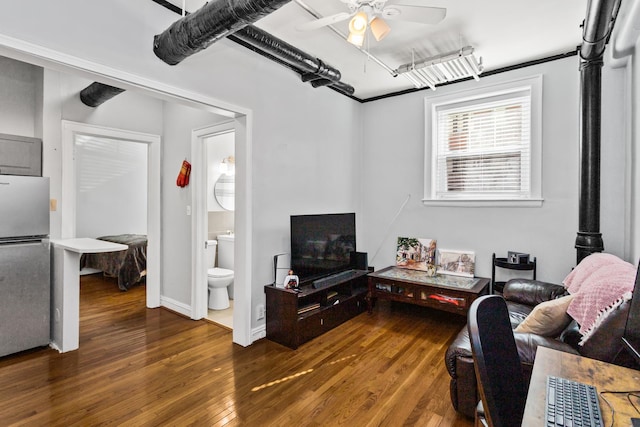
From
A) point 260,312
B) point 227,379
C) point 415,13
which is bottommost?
point 227,379

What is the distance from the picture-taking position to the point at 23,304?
2.82m

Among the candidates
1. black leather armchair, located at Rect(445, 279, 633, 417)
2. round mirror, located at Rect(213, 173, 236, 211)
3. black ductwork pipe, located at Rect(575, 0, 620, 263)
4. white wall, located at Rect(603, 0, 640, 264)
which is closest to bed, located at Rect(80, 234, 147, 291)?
round mirror, located at Rect(213, 173, 236, 211)

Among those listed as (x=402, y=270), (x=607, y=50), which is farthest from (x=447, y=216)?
(x=607, y=50)

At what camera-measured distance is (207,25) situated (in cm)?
199

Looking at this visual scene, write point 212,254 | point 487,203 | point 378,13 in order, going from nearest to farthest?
point 378,13 → point 487,203 → point 212,254

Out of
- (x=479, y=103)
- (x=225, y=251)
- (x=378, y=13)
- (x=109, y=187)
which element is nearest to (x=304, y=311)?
(x=225, y=251)

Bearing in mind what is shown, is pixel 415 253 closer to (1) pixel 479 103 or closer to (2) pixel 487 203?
(2) pixel 487 203

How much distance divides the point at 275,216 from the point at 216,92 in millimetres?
1288

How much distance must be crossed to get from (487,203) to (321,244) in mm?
1965

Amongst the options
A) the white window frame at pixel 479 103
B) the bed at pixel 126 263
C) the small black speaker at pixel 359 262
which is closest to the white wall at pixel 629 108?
the white window frame at pixel 479 103

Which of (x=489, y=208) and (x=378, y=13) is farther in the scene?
(x=489, y=208)

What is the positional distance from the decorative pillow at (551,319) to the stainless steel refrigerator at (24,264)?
12.6 feet

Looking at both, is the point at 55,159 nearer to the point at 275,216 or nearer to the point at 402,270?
the point at 275,216

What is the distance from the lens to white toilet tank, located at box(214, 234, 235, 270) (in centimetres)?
468
